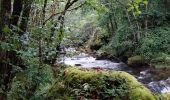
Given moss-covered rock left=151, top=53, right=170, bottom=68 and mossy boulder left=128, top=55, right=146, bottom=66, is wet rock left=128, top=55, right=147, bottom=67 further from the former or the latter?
moss-covered rock left=151, top=53, right=170, bottom=68

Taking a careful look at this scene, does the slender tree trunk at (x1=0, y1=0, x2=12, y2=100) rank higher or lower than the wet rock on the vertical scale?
higher

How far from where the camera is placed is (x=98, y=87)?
5430mm

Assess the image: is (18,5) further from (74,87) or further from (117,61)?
(117,61)

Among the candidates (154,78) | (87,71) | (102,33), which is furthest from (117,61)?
(87,71)

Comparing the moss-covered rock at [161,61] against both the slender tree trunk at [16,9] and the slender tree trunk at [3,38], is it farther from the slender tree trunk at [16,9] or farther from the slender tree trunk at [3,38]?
the slender tree trunk at [3,38]

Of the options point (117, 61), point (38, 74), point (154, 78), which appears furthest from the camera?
point (117, 61)

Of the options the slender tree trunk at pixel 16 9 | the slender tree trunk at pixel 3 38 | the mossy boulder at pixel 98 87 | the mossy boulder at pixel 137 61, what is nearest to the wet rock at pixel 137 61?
the mossy boulder at pixel 137 61

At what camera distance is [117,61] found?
22.2m

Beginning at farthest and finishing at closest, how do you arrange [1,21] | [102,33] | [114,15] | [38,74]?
[102,33], [114,15], [38,74], [1,21]

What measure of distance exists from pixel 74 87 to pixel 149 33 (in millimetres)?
17456

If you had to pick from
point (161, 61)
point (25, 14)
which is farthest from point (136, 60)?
point (25, 14)

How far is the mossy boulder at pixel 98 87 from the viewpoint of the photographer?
17.6 feet

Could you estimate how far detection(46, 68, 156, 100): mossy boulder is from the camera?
5363mm

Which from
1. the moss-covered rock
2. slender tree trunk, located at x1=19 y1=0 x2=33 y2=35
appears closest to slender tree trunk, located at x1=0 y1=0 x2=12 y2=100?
slender tree trunk, located at x1=19 y1=0 x2=33 y2=35
